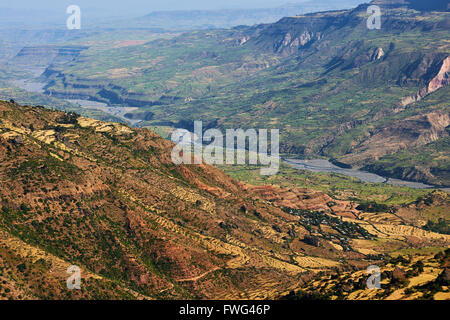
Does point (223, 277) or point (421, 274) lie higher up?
point (421, 274)

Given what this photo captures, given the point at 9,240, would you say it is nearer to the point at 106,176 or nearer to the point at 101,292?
the point at 101,292

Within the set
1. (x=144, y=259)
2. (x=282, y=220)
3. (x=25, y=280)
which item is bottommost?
(x=282, y=220)

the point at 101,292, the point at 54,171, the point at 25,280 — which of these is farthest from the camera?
the point at 54,171
